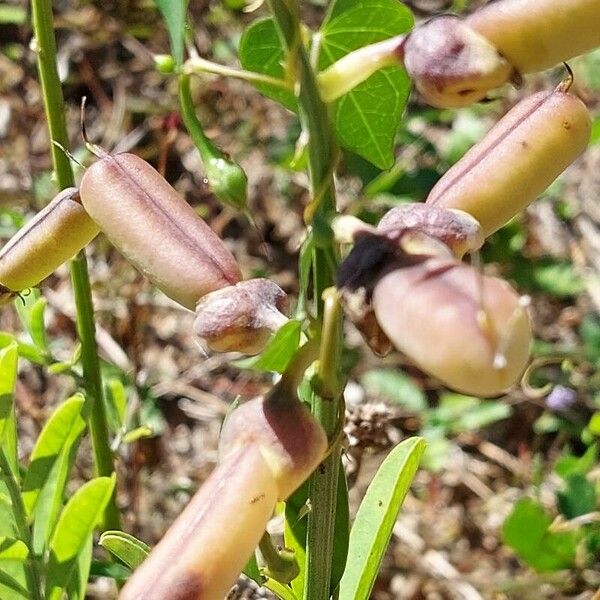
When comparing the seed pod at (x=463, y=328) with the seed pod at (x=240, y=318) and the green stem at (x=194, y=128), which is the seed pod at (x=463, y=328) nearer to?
the seed pod at (x=240, y=318)

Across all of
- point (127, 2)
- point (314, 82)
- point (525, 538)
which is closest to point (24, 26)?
point (127, 2)

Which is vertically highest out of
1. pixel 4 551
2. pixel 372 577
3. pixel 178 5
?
pixel 178 5

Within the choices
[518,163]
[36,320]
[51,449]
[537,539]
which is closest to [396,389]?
[537,539]

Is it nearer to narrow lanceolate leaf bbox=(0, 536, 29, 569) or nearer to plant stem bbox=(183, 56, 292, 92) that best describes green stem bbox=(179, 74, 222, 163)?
plant stem bbox=(183, 56, 292, 92)

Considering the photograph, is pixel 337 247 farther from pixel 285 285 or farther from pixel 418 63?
pixel 285 285

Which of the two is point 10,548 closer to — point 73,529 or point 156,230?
point 73,529
